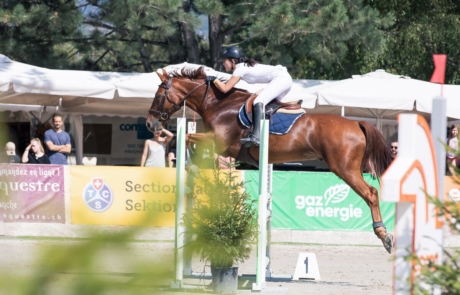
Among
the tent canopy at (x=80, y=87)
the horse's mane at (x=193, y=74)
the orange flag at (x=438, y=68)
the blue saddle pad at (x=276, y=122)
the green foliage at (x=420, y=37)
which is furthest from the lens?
the green foliage at (x=420, y=37)

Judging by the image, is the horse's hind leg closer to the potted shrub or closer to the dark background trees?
the potted shrub

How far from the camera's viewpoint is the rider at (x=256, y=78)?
6094 millimetres

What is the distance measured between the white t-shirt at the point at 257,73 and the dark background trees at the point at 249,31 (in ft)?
16.5

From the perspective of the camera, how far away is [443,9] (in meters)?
17.9

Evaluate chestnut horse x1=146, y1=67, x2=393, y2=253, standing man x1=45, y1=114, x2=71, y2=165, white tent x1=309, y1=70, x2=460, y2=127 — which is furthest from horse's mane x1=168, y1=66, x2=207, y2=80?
white tent x1=309, y1=70, x2=460, y2=127

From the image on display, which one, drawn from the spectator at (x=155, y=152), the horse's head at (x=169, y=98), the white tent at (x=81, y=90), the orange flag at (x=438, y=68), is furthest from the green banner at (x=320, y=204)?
the orange flag at (x=438, y=68)

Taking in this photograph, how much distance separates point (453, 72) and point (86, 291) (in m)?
19.2

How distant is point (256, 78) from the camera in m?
6.20

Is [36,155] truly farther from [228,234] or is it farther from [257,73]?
[228,234]

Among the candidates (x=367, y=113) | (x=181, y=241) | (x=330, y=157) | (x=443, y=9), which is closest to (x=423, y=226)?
(x=181, y=241)

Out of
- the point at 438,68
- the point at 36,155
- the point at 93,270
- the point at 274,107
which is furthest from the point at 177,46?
the point at 93,270

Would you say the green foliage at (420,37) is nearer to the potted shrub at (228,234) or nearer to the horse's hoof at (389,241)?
the horse's hoof at (389,241)

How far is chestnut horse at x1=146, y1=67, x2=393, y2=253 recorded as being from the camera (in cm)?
630

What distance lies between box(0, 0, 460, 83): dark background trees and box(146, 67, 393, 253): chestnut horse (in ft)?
14.7
